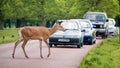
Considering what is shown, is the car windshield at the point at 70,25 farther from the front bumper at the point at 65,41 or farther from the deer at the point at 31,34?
the deer at the point at 31,34

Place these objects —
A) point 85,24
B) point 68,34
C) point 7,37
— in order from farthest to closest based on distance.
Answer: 1. point 7,37
2. point 85,24
3. point 68,34

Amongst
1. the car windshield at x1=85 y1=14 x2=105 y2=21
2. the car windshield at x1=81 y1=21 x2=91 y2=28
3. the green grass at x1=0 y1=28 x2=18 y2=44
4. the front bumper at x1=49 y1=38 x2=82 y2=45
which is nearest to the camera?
the front bumper at x1=49 y1=38 x2=82 y2=45

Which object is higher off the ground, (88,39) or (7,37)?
(88,39)

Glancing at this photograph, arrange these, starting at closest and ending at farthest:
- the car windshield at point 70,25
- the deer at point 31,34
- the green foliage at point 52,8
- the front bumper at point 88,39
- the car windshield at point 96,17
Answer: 1. the deer at point 31,34
2. the car windshield at point 70,25
3. the front bumper at point 88,39
4. the car windshield at point 96,17
5. the green foliage at point 52,8

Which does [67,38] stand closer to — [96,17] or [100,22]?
[100,22]

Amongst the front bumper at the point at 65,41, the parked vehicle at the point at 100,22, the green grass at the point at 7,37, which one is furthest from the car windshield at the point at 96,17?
the front bumper at the point at 65,41

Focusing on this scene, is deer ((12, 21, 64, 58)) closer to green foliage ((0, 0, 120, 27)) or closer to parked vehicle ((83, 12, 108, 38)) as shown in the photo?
parked vehicle ((83, 12, 108, 38))

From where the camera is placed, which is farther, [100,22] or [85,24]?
[100,22]

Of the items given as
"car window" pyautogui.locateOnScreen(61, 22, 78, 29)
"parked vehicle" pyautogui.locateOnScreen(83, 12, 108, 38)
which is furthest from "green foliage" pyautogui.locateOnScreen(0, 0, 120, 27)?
"car window" pyautogui.locateOnScreen(61, 22, 78, 29)

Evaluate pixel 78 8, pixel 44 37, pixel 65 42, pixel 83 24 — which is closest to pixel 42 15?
pixel 78 8

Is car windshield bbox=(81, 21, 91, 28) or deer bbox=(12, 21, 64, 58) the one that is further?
car windshield bbox=(81, 21, 91, 28)

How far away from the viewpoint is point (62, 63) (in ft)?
54.4

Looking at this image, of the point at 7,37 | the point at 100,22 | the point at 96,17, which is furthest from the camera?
the point at 96,17

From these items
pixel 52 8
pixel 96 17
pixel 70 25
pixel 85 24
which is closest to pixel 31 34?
pixel 70 25
